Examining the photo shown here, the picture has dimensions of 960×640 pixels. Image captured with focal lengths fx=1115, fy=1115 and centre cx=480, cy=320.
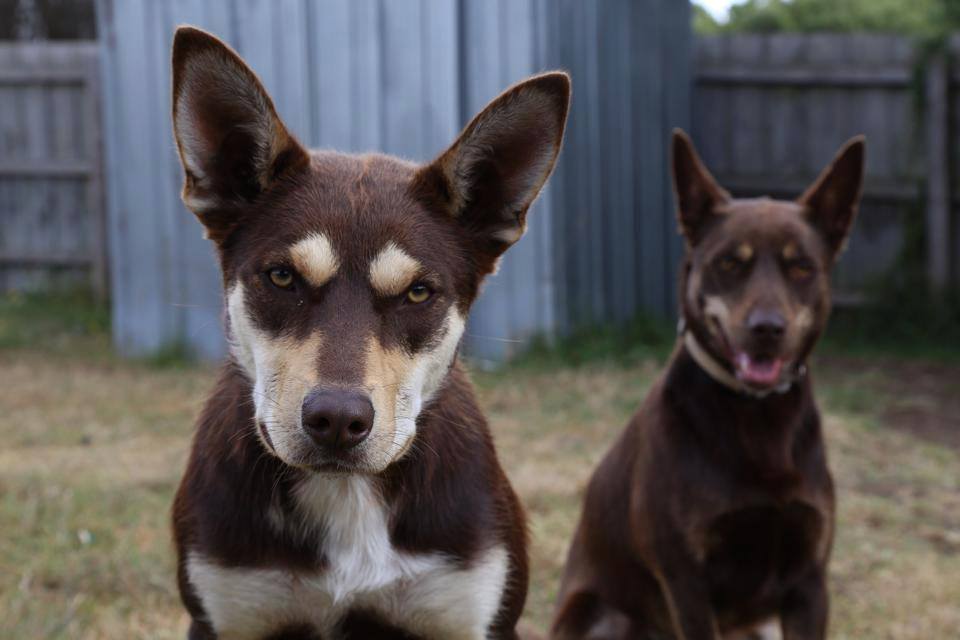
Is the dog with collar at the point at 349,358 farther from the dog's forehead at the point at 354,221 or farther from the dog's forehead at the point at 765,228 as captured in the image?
the dog's forehead at the point at 765,228

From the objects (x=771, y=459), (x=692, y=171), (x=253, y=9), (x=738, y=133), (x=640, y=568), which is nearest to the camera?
(x=771, y=459)

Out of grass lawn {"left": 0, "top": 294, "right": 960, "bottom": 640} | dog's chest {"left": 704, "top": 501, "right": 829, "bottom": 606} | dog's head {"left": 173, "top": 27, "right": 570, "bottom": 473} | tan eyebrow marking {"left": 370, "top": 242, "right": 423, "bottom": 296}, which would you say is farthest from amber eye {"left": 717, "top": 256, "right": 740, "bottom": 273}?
tan eyebrow marking {"left": 370, "top": 242, "right": 423, "bottom": 296}

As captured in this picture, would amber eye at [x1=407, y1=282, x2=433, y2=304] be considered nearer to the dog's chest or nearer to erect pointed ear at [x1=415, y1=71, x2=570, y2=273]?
erect pointed ear at [x1=415, y1=71, x2=570, y2=273]

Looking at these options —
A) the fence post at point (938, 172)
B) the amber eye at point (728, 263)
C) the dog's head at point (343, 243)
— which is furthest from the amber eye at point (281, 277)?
the fence post at point (938, 172)

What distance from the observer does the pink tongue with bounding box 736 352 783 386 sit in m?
3.77

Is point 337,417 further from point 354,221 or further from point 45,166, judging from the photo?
point 45,166

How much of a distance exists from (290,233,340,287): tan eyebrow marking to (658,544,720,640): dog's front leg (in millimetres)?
1686

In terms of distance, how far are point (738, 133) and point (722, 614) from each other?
28.0 ft

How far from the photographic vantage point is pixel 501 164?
9.39 ft

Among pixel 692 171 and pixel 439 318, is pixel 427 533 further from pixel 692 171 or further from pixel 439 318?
pixel 692 171

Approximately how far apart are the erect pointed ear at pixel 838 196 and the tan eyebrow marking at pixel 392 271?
2.02 metres

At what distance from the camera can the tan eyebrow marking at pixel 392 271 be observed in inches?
101

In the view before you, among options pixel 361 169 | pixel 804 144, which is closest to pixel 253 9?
pixel 804 144

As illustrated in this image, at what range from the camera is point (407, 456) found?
9.46 feet
